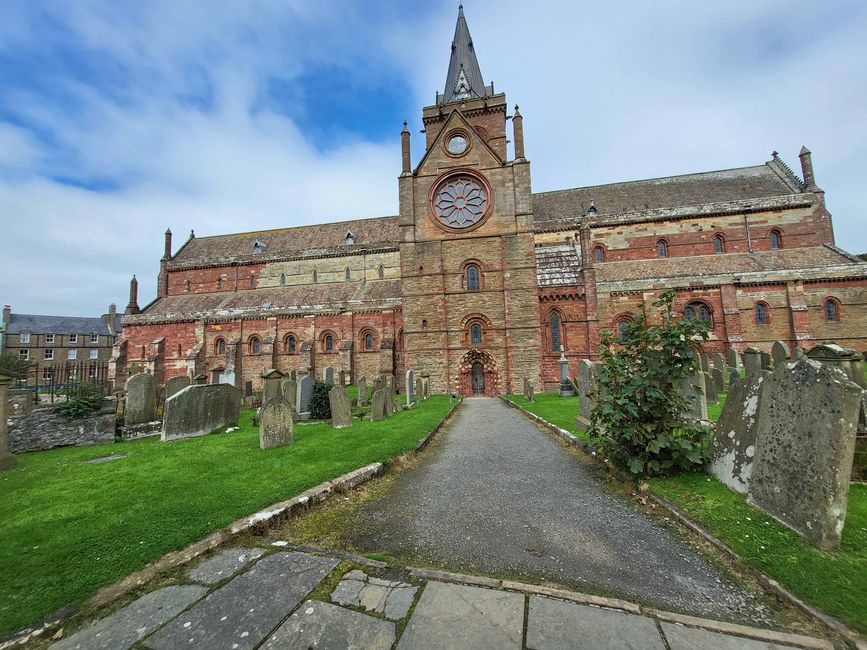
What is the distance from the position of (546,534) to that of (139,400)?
10321 millimetres

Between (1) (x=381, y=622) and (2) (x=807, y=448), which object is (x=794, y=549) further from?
(1) (x=381, y=622)

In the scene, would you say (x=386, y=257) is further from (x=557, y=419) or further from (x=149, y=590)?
(x=149, y=590)

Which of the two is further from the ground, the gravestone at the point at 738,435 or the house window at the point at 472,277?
the house window at the point at 472,277

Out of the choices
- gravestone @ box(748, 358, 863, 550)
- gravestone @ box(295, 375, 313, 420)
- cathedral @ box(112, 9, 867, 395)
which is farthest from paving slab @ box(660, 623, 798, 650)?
cathedral @ box(112, 9, 867, 395)

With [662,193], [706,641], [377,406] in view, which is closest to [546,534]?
[706,641]

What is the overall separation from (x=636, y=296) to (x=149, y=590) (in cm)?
2322

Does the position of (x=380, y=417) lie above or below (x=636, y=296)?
below

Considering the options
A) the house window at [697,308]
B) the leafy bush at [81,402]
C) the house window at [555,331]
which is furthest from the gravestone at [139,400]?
the house window at [697,308]

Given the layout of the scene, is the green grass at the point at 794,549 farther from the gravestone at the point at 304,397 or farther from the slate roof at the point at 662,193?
the slate roof at the point at 662,193

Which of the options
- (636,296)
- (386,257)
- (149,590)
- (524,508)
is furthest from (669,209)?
(149,590)

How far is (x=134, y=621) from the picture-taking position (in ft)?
8.20

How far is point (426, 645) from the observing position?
2225 mm

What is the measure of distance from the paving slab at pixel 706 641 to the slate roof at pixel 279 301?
22.1m

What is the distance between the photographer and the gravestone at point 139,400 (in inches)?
365
